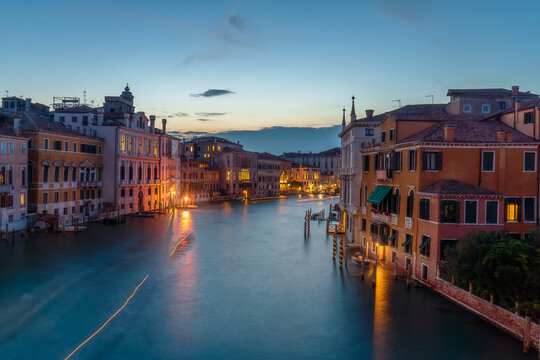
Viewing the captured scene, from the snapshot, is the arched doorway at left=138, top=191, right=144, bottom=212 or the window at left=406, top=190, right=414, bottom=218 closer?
the window at left=406, top=190, right=414, bottom=218

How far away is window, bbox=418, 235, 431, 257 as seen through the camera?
1847cm

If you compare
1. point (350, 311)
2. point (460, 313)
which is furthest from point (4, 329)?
point (460, 313)

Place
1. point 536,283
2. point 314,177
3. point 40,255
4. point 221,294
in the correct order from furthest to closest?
point 314,177 < point 40,255 < point 221,294 < point 536,283

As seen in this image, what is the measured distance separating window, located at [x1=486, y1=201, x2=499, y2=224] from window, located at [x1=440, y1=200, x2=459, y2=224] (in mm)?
1267

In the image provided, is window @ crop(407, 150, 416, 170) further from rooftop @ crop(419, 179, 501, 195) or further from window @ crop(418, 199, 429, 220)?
window @ crop(418, 199, 429, 220)

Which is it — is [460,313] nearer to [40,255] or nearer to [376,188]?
[376,188]

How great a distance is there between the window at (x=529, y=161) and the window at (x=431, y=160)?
3.76m

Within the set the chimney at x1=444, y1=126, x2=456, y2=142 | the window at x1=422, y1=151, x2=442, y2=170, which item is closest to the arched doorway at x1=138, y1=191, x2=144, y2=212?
the window at x1=422, y1=151, x2=442, y2=170

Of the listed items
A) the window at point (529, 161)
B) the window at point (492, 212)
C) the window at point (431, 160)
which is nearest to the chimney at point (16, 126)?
the window at point (431, 160)

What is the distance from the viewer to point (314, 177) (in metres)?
119

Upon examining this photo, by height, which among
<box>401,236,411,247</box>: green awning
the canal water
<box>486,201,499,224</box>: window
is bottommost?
the canal water

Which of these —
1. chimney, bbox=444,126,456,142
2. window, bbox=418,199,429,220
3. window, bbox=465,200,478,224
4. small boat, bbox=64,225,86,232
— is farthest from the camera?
small boat, bbox=64,225,86,232

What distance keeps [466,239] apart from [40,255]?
889 inches

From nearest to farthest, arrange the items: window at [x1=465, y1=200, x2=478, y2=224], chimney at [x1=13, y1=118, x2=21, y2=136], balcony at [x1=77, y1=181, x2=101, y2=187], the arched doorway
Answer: window at [x1=465, y1=200, x2=478, y2=224], chimney at [x1=13, y1=118, x2=21, y2=136], balcony at [x1=77, y1=181, x2=101, y2=187], the arched doorway
